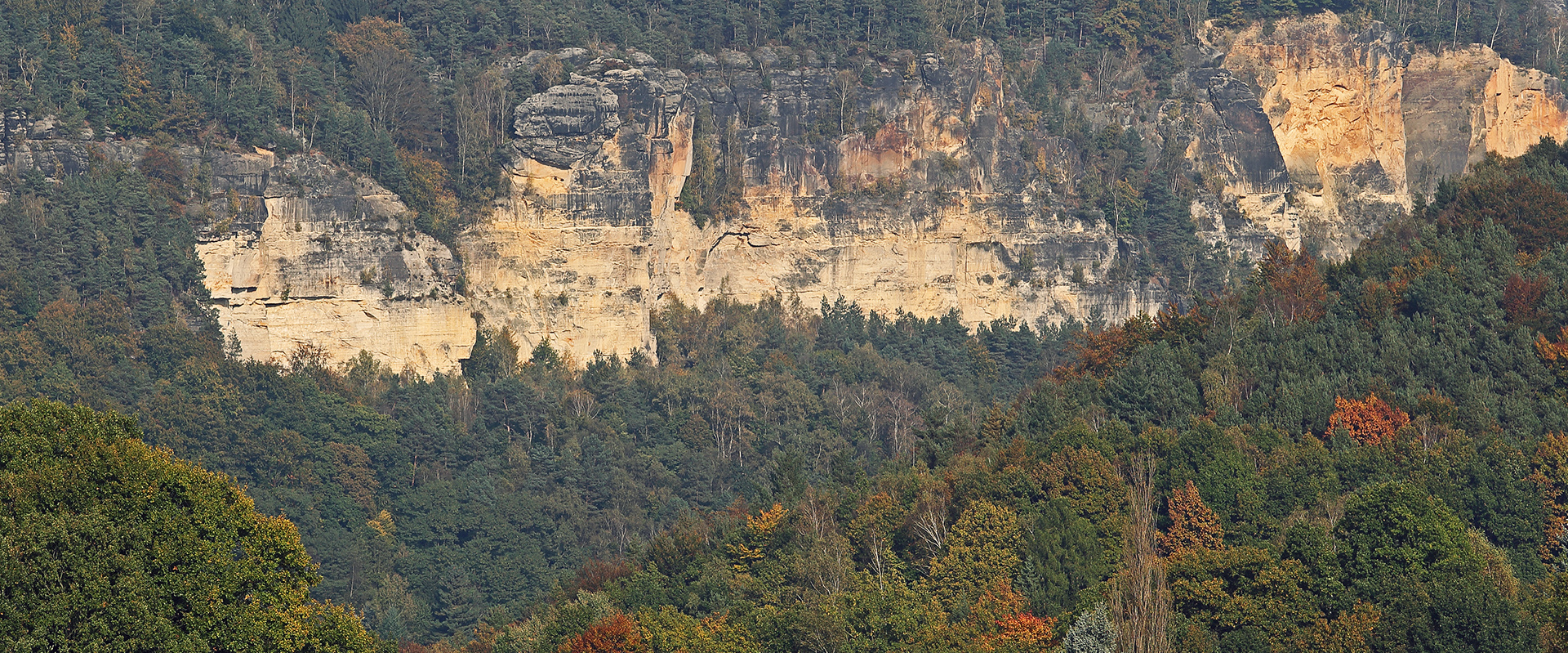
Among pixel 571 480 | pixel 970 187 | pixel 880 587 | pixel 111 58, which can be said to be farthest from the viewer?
pixel 970 187

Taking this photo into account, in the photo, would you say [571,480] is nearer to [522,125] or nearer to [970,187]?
[522,125]

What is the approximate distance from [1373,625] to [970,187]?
202 feet

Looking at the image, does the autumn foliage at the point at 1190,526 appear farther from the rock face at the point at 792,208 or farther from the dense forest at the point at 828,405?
the rock face at the point at 792,208

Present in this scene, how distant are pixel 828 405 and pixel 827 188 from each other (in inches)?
465

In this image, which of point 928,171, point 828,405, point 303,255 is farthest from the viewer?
point 928,171

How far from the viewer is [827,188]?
99.2m

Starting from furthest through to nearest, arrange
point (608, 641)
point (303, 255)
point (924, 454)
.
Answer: point (303, 255)
point (924, 454)
point (608, 641)

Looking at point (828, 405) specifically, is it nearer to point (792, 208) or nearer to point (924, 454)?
point (792, 208)

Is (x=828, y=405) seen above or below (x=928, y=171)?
below

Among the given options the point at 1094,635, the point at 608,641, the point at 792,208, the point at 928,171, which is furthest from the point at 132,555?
the point at 928,171

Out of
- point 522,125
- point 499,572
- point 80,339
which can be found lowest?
point 499,572

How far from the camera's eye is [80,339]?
7888 centimetres

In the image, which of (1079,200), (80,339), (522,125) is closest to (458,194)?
(522,125)

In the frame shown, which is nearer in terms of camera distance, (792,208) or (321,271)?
A: (321,271)
